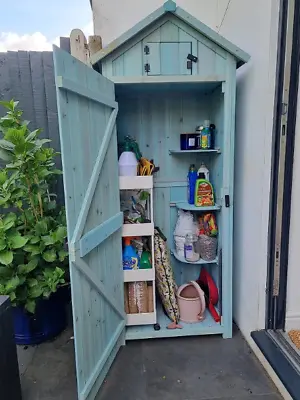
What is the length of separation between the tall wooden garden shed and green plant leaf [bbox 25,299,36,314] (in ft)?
1.50

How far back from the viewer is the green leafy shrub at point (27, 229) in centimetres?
164

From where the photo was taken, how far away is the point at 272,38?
4.89ft

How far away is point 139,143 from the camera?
7.16 feet

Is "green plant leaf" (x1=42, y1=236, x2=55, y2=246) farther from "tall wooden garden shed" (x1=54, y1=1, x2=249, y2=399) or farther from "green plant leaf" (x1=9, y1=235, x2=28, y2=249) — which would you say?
"tall wooden garden shed" (x1=54, y1=1, x2=249, y2=399)

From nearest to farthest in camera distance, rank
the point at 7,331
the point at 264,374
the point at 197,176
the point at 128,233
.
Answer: the point at 7,331 → the point at 264,374 → the point at 128,233 → the point at 197,176

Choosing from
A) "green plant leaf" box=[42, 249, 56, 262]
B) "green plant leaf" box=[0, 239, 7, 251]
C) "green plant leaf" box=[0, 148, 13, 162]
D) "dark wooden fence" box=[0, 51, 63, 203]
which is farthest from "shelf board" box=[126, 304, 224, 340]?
"dark wooden fence" box=[0, 51, 63, 203]

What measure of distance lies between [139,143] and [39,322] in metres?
1.48

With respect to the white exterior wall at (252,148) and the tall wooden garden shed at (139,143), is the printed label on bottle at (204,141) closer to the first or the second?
the tall wooden garden shed at (139,143)

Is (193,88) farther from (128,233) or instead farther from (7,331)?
(7,331)

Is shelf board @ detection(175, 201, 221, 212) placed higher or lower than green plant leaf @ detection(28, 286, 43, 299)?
higher

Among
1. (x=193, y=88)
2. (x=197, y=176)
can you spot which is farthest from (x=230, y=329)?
(x=193, y=88)

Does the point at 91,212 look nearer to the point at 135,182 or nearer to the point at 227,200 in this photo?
the point at 135,182

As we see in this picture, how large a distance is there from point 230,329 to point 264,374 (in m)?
0.35

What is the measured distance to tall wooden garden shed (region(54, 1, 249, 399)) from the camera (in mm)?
1348
